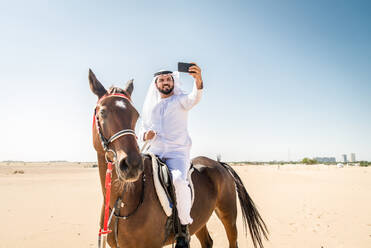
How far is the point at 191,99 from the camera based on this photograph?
10.9ft

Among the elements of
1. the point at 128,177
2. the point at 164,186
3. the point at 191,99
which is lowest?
the point at 164,186

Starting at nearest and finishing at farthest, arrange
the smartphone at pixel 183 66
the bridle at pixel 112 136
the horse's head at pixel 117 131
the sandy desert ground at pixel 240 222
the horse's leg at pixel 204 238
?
the horse's head at pixel 117 131 < the bridle at pixel 112 136 < the smartphone at pixel 183 66 < the horse's leg at pixel 204 238 < the sandy desert ground at pixel 240 222

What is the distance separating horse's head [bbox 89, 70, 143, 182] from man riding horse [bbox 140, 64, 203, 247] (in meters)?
0.67

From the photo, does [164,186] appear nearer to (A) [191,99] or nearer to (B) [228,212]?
(A) [191,99]

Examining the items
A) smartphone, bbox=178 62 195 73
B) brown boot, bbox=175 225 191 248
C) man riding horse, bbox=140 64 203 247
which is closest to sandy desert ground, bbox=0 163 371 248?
brown boot, bbox=175 225 191 248

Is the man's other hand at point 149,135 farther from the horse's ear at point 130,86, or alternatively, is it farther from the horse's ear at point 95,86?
the horse's ear at point 95,86

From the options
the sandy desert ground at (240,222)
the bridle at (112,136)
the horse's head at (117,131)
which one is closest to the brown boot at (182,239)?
the horse's head at (117,131)

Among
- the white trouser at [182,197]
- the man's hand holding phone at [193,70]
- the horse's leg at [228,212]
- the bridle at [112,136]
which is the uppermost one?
the man's hand holding phone at [193,70]

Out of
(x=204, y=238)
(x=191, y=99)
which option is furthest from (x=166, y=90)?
(x=204, y=238)

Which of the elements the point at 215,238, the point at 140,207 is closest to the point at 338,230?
the point at 215,238

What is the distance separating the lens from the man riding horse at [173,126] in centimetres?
295

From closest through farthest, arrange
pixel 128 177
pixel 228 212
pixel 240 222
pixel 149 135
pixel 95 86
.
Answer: pixel 128 177 → pixel 95 86 → pixel 149 135 → pixel 228 212 → pixel 240 222

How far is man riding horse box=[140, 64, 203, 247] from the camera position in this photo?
2.95 meters

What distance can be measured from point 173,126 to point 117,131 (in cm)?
115
